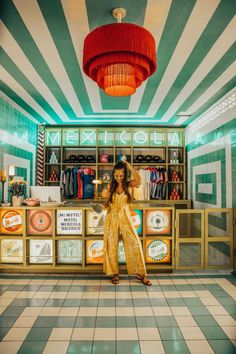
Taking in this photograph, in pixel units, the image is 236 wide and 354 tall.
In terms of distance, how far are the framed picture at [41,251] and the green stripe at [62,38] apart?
274cm

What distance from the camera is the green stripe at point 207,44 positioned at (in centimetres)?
296

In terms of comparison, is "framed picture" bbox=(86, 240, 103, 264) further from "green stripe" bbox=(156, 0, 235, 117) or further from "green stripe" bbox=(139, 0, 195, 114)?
"green stripe" bbox=(156, 0, 235, 117)

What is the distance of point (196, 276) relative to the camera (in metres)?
4.64

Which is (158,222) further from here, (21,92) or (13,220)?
(21,92)

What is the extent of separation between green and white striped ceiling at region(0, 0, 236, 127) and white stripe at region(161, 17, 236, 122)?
1cm

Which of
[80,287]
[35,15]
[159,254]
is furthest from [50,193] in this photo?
[35,15]

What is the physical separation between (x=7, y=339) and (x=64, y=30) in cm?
334

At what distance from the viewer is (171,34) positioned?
3.41 meters

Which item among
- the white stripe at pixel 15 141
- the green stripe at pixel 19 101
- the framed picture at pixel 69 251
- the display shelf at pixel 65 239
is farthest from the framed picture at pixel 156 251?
the green stripe at pixel 19 101

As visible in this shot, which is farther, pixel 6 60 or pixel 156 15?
pixel 6 60

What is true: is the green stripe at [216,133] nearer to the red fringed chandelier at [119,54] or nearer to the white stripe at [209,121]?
the white stripe at [209,121]

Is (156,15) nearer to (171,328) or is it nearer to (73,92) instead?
(73,92)

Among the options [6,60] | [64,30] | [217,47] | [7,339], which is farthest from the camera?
[6,60]

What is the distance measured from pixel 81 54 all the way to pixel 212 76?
2.13 metres
